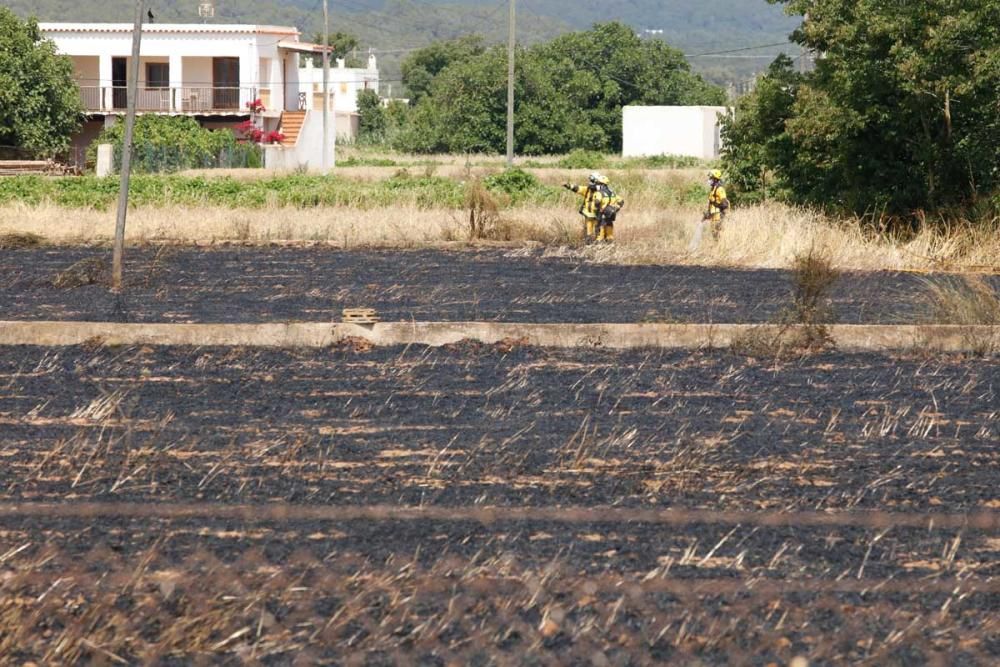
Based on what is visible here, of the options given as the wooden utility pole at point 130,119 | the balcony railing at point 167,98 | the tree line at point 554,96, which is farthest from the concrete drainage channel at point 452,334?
the tree line at point 554,96

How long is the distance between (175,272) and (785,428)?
1137cm

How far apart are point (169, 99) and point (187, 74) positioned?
90.3 inches

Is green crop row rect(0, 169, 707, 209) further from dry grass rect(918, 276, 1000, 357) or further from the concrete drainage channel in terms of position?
the concrete drainage channel

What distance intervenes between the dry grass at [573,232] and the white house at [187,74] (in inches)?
1161

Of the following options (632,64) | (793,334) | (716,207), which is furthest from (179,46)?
(793,334)

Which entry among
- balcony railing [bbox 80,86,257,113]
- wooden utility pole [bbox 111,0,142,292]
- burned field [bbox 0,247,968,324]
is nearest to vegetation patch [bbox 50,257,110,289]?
burned field [bbox 0,247,968,324]

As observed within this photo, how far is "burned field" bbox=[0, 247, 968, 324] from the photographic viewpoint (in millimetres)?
15062

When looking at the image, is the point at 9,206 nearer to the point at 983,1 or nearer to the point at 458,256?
the point at 458,256

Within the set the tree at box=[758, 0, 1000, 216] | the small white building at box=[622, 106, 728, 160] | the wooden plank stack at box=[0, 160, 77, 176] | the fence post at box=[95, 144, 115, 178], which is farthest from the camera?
the small white building at box=[622, 106, 728, 160]

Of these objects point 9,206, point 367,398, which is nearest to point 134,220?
point 9,206

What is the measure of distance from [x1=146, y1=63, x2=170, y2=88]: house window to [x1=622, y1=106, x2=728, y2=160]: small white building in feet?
67.6

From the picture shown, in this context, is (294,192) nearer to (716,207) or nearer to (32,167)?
(716,207)

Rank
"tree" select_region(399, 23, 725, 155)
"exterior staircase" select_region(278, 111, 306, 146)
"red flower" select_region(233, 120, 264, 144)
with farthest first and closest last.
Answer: "tree" select_region(399, 23, 725, 155) → "exterior staircase" select_region(278, 111, 306, 146) → "red flower" select_region(233, 120, 264, 144)

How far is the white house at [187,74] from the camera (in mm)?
58031
